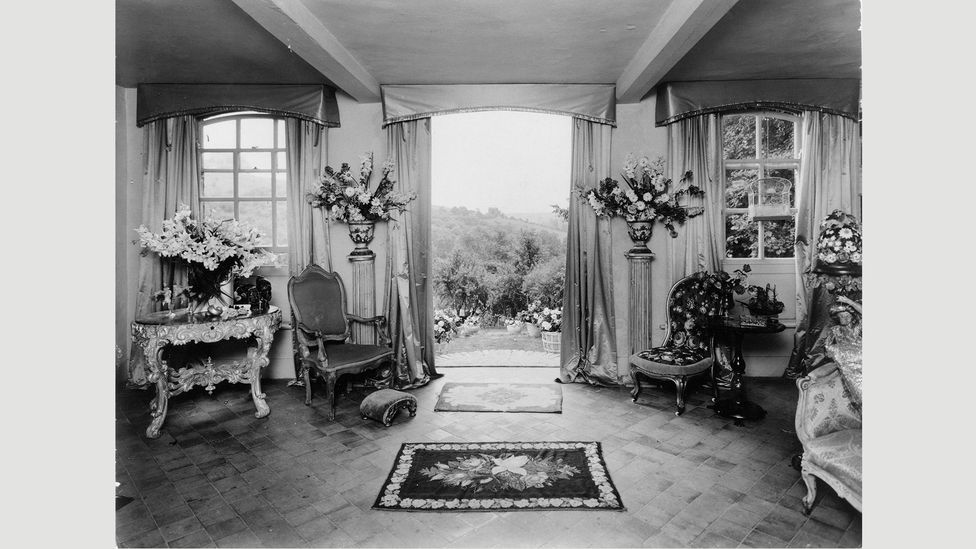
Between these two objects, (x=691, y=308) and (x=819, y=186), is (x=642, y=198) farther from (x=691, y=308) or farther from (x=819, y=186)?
(x=819, y=186)

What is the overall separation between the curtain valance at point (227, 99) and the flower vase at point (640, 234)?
2.96 m

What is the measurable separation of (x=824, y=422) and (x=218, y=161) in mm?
5165

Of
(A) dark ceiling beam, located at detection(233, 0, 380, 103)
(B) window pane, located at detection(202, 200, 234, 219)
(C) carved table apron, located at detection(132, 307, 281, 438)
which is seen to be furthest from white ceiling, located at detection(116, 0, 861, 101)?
(C) carved table apron, located at detection(132, 307, 281, 438)

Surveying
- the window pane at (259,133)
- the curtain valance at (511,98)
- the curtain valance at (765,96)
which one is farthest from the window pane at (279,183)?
the curtain valance at (765,96)

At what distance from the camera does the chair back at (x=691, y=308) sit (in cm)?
418

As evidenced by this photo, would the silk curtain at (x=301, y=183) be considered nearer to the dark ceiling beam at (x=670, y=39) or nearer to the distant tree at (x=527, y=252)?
the dark ceiling beam at (x=670, y=39)

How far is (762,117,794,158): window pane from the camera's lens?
16.2 ft

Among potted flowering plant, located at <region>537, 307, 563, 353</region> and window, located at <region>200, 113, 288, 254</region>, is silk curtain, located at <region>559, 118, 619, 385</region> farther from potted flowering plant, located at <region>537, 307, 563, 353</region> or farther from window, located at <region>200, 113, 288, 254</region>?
window, located at <region>200, 113, 288, 254</region>

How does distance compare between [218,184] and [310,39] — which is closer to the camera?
[310,39]

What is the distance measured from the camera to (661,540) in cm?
227

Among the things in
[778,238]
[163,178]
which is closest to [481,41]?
[163,178]

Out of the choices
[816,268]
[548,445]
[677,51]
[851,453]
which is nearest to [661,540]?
[851,453]

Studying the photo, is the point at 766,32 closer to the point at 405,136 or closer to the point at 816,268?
the point at 816,268

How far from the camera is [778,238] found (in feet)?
16.2
